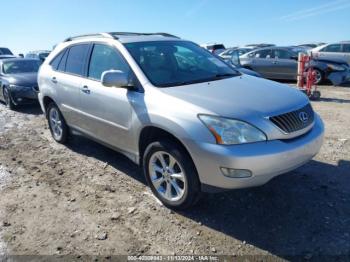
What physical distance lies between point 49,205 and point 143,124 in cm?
148

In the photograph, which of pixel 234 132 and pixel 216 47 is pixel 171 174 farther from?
pixel 216 47

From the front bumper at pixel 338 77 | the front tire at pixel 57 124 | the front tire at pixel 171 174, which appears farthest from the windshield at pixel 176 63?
the front bumper at pixel 338 77

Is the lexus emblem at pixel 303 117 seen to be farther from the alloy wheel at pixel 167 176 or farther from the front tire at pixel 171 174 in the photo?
the alloy wheel at pixel 167 176

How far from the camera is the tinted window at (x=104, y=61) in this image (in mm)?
3972

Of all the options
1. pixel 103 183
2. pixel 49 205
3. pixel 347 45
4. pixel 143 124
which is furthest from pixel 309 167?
pixel 347 45

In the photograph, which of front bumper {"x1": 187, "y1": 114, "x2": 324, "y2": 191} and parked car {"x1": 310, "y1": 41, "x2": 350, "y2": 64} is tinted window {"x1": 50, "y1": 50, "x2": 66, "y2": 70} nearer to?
front bumper {"x1": 187, "y1": 114, "x2": 324, "y2": 191}

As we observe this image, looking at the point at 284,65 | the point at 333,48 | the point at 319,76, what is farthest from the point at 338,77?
the point at 333,48

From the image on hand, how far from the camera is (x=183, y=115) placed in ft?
10.1

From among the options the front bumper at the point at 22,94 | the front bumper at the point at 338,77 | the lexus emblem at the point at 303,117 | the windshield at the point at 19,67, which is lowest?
the front bumper at the point at 338,77

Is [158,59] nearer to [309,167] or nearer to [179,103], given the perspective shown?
[179,103]

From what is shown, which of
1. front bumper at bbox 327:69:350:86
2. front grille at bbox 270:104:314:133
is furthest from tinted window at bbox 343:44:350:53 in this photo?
front grille at bbox 270:104:314:133

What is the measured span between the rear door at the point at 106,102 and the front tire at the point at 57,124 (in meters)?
0.92

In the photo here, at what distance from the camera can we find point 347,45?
46.1 feet

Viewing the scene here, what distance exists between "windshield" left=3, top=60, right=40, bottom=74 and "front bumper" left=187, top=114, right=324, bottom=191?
8772mm
